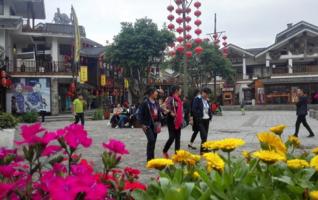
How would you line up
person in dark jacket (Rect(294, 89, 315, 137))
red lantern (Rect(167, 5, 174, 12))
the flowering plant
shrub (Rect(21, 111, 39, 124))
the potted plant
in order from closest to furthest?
the flowering plant → the potted plant → person in dark jacket (Rect(294, 89, 315, 137)) → red lantern (Rect(167, 5, 174, 12)) → shrub (Rect(21, 111, 39, 124))

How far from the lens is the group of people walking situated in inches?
288

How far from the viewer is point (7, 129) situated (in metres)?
9.45

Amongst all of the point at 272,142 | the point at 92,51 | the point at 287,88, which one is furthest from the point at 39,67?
the point at 272,142

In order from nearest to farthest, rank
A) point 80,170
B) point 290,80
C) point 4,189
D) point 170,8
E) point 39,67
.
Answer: point 4,189 < point 80,170 < point 170,8 < point 39,67 < point 290,80

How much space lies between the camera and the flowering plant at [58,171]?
124 cm

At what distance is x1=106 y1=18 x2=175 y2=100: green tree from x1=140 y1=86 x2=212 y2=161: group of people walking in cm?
1927

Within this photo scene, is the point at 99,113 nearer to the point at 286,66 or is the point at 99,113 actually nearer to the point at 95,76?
the point at 95,76

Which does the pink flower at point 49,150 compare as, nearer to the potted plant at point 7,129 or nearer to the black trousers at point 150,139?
the black trousers at point 150,139

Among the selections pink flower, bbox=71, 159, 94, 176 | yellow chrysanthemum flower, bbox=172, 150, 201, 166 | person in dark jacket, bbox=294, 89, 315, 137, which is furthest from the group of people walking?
pink flower, bbox=71, 159, 94, 176

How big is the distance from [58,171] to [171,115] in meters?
6.67

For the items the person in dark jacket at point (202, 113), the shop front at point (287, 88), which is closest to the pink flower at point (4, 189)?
the person in dark jacket at point (202, 113)

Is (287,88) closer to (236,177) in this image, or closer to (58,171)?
(236,177)

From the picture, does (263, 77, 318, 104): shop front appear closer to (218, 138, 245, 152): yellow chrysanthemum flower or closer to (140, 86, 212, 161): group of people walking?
(140, 86, 212, 161): group of people walking

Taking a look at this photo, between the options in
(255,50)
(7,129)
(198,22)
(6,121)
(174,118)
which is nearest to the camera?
(174,118)
